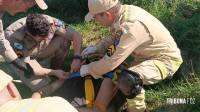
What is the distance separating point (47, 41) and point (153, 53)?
1322 mm

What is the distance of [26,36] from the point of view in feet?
14.0

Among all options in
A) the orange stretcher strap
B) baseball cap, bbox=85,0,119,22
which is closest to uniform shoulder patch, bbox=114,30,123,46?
baseball cap, bbox=85,0,119,22

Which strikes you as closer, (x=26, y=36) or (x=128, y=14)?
(x=128, y=14)

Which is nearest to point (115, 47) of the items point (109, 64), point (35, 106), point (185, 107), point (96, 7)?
point (109, 64)

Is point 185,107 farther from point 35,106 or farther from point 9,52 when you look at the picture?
point 35,106

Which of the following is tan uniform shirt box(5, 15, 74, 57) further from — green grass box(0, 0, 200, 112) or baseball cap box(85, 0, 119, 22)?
baseball cap box(85, 0, 119, 22)

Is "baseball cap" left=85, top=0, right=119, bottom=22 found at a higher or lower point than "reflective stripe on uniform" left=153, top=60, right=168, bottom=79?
higher

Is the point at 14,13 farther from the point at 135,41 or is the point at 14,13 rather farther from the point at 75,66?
the point at 135,41

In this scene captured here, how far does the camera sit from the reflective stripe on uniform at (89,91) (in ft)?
13.3

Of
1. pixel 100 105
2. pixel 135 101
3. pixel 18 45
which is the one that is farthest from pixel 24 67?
pixel 135 101

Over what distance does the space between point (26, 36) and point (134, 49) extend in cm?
133

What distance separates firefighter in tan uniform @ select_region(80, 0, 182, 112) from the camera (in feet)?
11.7

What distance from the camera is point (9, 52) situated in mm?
4055
